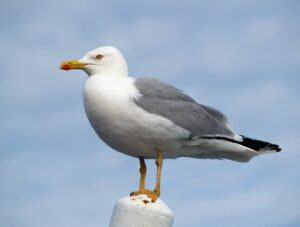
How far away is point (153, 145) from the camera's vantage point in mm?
7203

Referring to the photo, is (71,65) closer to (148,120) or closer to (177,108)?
(148,120)

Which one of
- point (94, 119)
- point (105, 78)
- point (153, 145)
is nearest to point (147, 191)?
point (153, 145)

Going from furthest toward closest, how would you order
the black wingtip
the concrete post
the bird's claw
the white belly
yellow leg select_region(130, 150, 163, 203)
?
the black wingtip
the white belly
yellow leg select_region(130, 150, 163, 203)
the bird's claw
the concrete post

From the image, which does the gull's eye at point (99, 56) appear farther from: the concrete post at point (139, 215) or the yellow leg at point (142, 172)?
the concrete post at point (139, 215)

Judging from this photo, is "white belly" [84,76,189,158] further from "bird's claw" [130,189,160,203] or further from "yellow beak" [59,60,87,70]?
"bird's claw" [130,189,160,203]

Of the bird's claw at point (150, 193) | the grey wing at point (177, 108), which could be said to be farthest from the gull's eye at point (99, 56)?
the bird's claw at point (150, 193)

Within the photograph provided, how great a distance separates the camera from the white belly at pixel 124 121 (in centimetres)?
694

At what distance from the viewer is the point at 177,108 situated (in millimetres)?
7543

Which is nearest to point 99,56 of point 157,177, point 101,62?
point 101,62

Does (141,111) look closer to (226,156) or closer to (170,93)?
(170,93)

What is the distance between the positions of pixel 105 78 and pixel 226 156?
2.16 meters

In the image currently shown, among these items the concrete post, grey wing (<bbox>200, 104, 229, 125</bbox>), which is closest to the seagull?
grey wing (<bbox>200, 104, 229, 125</bbox>)

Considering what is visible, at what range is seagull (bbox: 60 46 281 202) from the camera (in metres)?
6.98

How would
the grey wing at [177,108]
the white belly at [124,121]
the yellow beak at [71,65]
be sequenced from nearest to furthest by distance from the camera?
the white belly at [124,121]
the grey wing at [177,108]
the yellow beak at [71,65]
